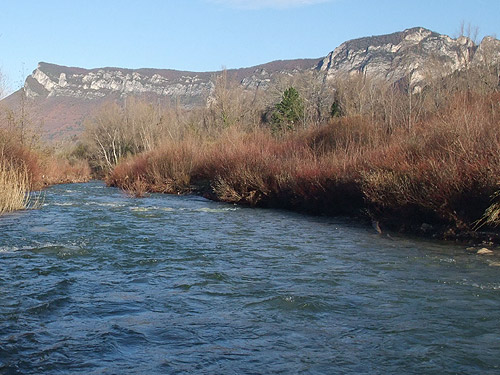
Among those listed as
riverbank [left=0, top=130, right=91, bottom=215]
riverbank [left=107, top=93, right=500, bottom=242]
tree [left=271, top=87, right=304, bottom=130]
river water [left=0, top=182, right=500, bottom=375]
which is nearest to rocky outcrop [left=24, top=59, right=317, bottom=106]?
tree [left=271, top=87, right=304, bottom=130]

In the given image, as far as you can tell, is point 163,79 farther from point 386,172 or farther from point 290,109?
point 386,172

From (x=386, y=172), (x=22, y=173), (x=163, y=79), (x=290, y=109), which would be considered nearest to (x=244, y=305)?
(x=386, y=172)

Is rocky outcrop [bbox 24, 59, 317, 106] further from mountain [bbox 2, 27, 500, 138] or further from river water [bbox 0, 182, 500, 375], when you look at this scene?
river water [bbox 0, 182, 500, 375]

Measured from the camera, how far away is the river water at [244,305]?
477 centimetres

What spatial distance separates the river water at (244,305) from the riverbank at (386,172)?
1.12 metres

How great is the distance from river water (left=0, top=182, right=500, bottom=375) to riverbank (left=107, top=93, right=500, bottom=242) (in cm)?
112

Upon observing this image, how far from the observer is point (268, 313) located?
6.21 m

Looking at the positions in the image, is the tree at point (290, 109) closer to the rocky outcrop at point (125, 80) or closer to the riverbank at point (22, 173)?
the riverbank at point (22, 173)

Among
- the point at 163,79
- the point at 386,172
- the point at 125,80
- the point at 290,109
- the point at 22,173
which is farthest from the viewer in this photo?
the point at 125,80

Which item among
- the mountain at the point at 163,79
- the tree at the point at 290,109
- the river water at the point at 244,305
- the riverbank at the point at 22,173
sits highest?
the mountain at the point at 163,79

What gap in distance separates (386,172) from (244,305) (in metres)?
7.72

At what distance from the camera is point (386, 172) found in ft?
42.9

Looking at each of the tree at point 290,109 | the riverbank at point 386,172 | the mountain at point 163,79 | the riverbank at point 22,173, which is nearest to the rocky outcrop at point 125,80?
the mountain at point 163,79

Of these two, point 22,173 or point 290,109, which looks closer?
point 22,173
